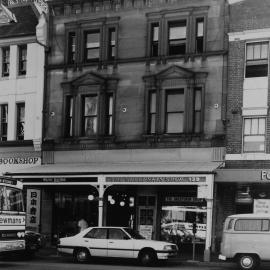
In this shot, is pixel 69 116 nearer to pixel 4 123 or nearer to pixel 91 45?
pixel 91 45

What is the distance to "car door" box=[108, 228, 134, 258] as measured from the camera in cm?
2231

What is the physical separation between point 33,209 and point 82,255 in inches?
312

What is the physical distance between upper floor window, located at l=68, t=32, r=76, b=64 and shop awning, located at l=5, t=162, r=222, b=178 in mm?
5116

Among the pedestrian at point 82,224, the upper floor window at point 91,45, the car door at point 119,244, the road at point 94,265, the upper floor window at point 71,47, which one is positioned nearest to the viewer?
the road at point 94,265

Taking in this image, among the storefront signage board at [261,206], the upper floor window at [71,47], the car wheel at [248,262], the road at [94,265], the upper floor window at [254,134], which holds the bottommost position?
the road at [94,265]

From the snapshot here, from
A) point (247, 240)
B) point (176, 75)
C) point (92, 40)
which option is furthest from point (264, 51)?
point (247, 240)

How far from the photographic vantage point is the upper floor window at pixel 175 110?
27.9 m

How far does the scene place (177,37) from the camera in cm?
2825

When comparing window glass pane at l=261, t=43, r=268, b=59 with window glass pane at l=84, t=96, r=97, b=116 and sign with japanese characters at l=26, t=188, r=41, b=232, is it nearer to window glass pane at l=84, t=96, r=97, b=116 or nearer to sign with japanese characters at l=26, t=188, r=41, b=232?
window glass pane at l=84, t=96, r=97, b=116

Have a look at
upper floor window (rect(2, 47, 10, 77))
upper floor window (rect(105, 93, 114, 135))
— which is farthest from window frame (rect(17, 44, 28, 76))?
upper floor window (rect(105, 93, 114, 135))

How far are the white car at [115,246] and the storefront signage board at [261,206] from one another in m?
4.96

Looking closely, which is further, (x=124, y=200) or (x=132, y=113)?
(x=124, y=200)

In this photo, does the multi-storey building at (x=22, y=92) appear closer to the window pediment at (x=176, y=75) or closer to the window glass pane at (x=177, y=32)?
the window pediment at (x=176, y=75)

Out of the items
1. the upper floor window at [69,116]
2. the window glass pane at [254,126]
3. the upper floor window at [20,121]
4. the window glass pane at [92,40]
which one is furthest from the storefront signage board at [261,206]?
the upper floor window at [20,121]
